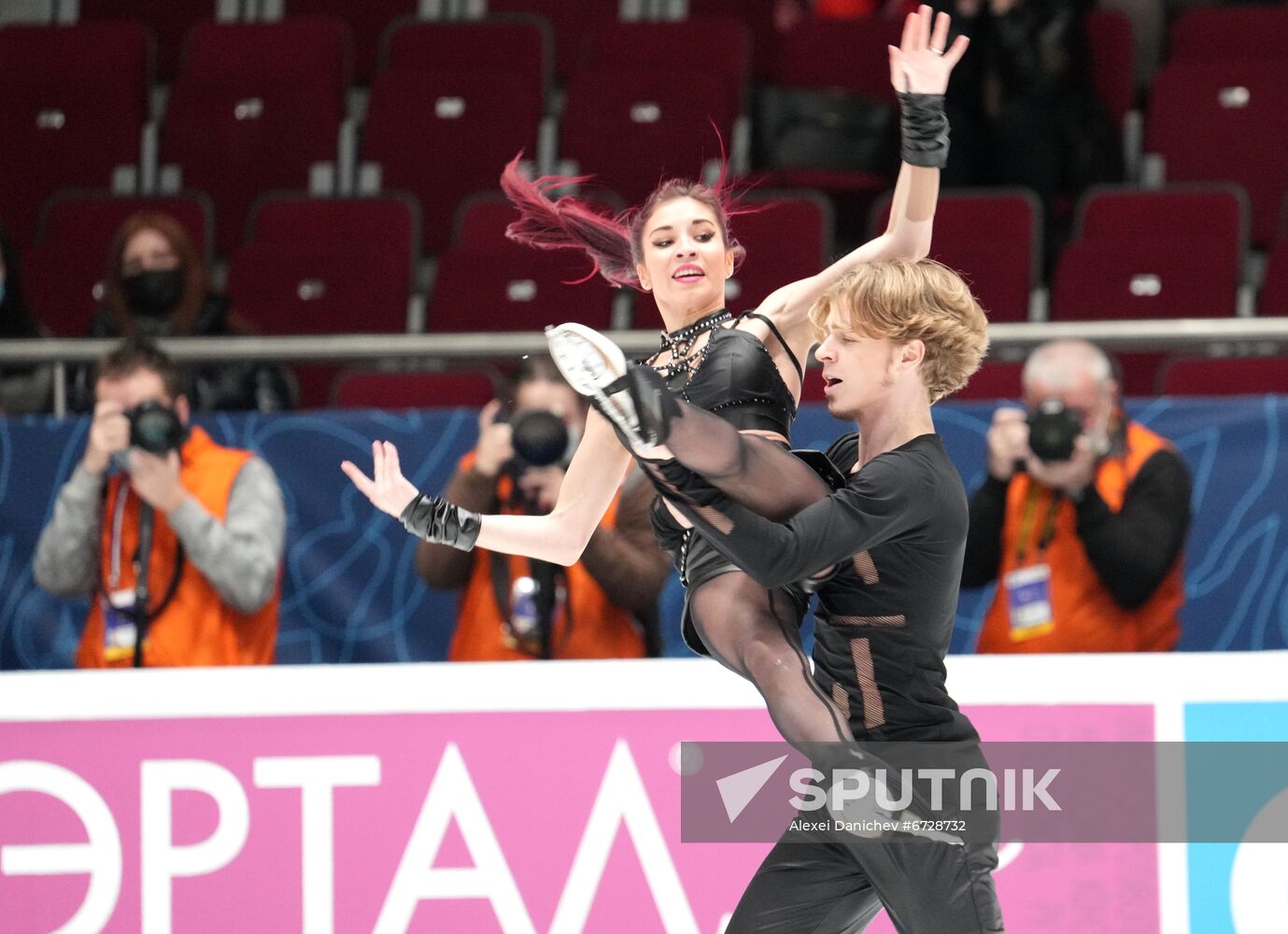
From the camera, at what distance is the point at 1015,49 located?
22.1ft

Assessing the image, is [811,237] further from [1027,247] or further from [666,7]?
[666,7]

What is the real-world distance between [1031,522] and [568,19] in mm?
4303

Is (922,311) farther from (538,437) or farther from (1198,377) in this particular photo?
(1198,377)

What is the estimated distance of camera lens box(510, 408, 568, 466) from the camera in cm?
458

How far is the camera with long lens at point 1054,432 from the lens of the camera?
4.49 m

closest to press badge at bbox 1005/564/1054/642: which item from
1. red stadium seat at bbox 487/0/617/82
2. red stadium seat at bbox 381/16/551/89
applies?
red stadium seat at bbox 381/16/551/89

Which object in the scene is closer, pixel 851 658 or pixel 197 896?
pixel 851 658

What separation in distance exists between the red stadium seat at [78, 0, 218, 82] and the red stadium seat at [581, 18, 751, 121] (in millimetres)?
2035

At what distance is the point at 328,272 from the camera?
6.55 meters

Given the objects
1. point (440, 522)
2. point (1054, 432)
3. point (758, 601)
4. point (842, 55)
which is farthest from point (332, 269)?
point (758, 601)

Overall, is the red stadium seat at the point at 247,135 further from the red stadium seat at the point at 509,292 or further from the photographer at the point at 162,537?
the photographer at the point at 162,537

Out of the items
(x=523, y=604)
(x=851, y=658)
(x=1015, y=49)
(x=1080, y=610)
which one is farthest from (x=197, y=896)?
(x=1015, y=49)

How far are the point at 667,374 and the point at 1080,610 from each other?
69.3 inches

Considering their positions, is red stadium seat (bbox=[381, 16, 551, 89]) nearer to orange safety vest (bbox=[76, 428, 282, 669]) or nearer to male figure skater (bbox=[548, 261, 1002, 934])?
orange safety vest (bbox=[76, 428, 282, 669])
